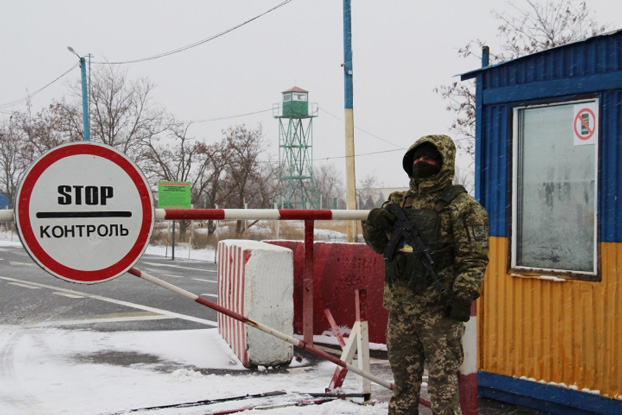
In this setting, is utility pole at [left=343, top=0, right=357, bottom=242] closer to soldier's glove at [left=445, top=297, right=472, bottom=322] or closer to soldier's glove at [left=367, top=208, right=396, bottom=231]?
soldier's glove at [left=367, top=208, right=396, bottom=231]

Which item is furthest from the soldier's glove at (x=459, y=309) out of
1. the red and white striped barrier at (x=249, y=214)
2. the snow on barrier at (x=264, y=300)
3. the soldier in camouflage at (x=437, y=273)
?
the snow on barrier at (x=264, y=300)

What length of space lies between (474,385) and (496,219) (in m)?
1.65

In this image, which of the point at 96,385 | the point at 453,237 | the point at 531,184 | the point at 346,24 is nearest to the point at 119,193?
the point at 453,237

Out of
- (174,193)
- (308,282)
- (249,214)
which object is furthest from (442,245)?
(174,193)

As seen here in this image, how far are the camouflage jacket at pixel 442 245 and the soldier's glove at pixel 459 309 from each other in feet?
0.13

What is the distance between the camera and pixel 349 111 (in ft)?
57.8

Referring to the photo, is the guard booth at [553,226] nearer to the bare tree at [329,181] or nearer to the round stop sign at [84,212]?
the round stop sign at [84,212]

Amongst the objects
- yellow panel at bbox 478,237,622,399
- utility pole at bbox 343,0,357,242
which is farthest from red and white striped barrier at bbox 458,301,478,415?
→ utility pole at bbox 343,0,357,242

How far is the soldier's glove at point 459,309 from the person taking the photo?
3.31 metres

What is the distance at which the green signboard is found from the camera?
21891mm

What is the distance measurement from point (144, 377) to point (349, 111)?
12.9m

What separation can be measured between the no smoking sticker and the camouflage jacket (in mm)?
1603

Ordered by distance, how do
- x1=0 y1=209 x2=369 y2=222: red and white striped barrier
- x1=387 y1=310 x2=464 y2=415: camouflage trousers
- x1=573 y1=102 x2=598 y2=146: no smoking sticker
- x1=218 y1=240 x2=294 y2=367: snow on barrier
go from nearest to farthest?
x1=387 y1=310 x2=464 y2=415: camouflage trousers, x1=0 y1=209 x2=369 y2=222: red and white striped barrier, x1=573 y1=102 x2=598 y2=146: no smoking sticker, x1=218 y1=240 x2=294 y2=367: snow on barrier

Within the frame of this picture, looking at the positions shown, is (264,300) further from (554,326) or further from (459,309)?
(459,309)
